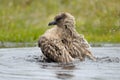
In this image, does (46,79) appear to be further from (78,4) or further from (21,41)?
(78,4)

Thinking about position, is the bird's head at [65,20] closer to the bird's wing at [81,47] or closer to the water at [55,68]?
the bird's wing at [81,47]

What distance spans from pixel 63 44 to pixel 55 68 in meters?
0.87

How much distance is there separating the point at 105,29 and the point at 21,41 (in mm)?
2399

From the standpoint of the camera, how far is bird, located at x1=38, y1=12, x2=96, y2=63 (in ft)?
36.8

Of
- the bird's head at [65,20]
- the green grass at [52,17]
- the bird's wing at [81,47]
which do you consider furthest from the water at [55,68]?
the green grass at [52,17]

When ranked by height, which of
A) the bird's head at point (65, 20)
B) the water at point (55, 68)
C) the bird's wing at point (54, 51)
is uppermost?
the bird's head at point (65, 20)

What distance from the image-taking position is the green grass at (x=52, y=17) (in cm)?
1593

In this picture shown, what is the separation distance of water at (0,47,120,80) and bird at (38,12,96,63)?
0.15m

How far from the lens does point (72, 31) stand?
11.6 meters

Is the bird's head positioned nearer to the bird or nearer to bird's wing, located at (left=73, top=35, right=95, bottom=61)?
the bird

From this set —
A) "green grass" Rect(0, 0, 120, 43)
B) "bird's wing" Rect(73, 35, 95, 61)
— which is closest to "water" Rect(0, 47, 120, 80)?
"bird's wing" Rect(73, 35, 95, 61)

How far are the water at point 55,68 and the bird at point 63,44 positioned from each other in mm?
153

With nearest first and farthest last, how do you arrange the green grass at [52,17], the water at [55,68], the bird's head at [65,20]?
the water at [55,68] < the bird's head at [65,20] < the green grass at [52,17]

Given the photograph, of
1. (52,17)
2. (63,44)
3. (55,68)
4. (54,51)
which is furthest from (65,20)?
→ (52,17)
